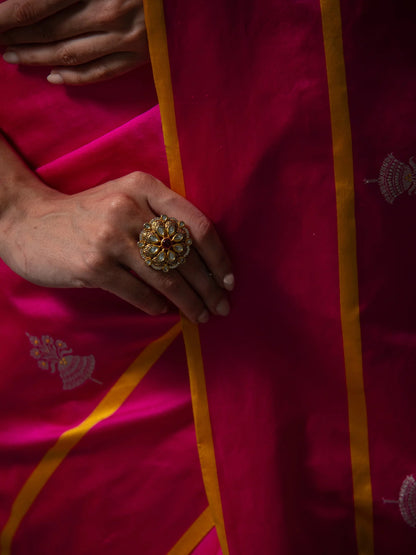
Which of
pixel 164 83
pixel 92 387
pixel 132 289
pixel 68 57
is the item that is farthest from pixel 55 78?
pixel 92 387

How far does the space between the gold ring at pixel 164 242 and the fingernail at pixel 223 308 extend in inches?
2.9

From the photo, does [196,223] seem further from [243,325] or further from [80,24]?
[80,24]

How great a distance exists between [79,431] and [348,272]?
0.41 m

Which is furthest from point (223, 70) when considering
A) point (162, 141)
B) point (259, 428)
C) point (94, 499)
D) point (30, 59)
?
point (94, 499)

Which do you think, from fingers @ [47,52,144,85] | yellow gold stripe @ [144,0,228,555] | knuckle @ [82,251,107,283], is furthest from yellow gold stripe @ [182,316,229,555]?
fingers @ [47,52,144,85]

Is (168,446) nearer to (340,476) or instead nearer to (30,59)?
(340,476)

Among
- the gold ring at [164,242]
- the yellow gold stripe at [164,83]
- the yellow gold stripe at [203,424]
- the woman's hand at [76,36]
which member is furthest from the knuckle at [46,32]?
the yellow gold stripe at [203,424]

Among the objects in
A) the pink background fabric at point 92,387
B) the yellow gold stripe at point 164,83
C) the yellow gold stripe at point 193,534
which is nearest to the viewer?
the yellow gold stripe at point 164,83

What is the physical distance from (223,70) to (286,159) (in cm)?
11

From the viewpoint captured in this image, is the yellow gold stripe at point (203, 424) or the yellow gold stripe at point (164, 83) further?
the yellow gold stripe at point (203, 424)

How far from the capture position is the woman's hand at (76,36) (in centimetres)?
57

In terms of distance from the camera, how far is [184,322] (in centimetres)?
63

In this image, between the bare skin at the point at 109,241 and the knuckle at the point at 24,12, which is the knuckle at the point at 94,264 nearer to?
the bare skin at the point at 109,241

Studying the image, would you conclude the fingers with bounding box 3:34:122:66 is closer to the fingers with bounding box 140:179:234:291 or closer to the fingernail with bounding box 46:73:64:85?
the fingernail with bounding box 46:73:64:85
